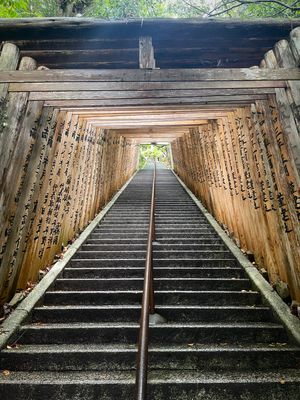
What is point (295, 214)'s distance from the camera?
411cm

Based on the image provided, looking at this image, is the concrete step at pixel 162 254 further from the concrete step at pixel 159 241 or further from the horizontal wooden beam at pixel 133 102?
the horizontal wooden beam at pixel 133 102

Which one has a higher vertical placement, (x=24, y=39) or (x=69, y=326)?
(x=24, y=39)

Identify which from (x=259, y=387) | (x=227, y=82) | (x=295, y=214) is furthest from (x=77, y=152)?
(x=259, y=387)

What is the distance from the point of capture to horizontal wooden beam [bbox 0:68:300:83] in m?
4.13

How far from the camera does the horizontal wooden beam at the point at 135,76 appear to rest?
4129mm

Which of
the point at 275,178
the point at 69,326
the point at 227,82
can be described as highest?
the point at 227,82

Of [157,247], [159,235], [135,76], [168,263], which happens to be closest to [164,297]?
[168,263]

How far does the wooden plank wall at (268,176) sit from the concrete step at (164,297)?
29.9 inches

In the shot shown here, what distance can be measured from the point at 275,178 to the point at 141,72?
2.74m

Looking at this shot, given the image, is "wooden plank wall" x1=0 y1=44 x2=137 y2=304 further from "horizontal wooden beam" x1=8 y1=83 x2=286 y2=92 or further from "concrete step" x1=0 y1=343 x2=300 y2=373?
"concrete step" x1=0 y1=343 x2=300 y2=373

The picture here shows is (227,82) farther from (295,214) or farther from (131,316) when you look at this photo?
(131,316)

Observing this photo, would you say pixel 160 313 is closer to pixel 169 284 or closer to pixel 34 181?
pixel 169 284

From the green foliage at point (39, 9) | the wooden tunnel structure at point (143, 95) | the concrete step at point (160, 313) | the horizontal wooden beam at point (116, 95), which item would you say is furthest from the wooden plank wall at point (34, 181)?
the green foliage at point (39, 9)

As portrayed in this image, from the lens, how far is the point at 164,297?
4574 mm
